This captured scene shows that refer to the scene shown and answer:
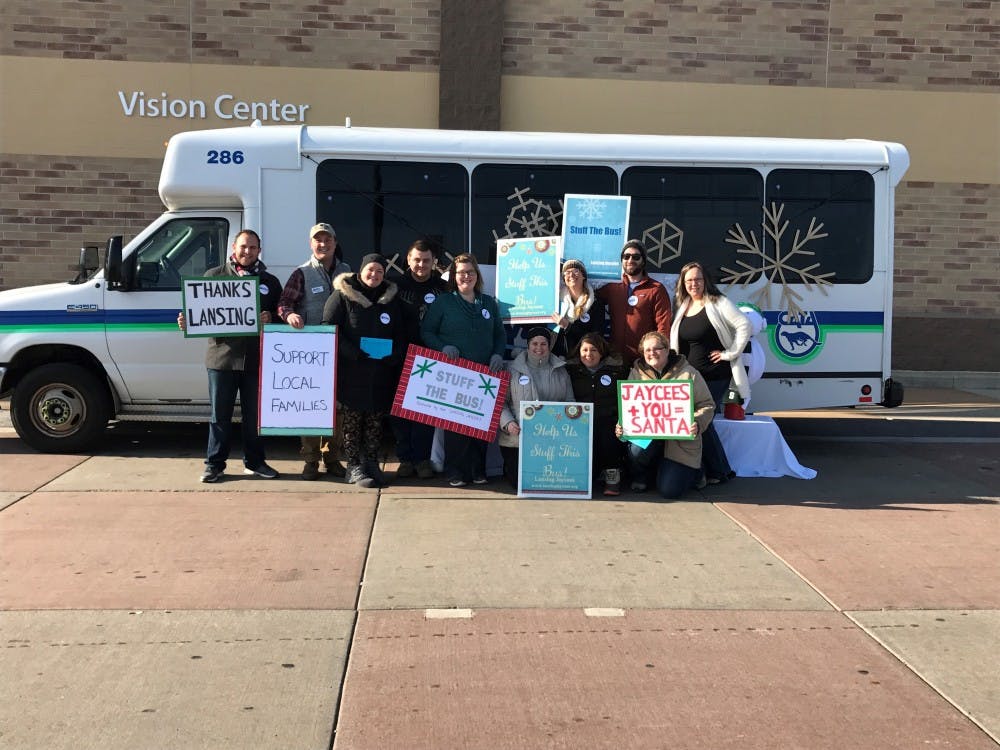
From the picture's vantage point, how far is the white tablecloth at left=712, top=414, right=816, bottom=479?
8.62 metres

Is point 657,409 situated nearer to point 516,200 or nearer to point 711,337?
point 711,337

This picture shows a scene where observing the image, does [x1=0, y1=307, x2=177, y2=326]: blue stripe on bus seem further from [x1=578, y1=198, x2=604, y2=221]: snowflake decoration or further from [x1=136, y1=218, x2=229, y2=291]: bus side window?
[x1=578, y1=198, x2=604, y2=221]: snowflake decoration

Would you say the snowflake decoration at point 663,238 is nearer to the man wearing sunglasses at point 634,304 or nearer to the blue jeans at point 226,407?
the man wearing sunglasses at point 634,304

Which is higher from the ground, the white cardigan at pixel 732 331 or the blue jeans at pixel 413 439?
the white cardigan at pixel 732 331

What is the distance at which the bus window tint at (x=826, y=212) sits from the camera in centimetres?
926

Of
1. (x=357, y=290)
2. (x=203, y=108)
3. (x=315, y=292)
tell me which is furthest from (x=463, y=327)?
(x=203, y=108)

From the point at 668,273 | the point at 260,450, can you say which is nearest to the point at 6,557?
the point at 260,450

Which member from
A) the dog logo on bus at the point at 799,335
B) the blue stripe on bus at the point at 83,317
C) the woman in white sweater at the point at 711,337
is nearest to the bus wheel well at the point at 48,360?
the blue stripe on bus at the point at 83,317

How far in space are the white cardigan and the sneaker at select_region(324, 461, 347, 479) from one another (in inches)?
113

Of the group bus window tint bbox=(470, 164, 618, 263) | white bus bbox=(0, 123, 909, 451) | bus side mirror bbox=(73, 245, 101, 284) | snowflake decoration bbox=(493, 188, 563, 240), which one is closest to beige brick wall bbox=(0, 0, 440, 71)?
white bus bbox=(0, 123, 909, 451)

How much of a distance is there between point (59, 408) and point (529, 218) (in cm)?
443

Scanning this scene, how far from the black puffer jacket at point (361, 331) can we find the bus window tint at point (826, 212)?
3614mm

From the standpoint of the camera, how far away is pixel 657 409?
7.58m

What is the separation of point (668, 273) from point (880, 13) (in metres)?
8.19
